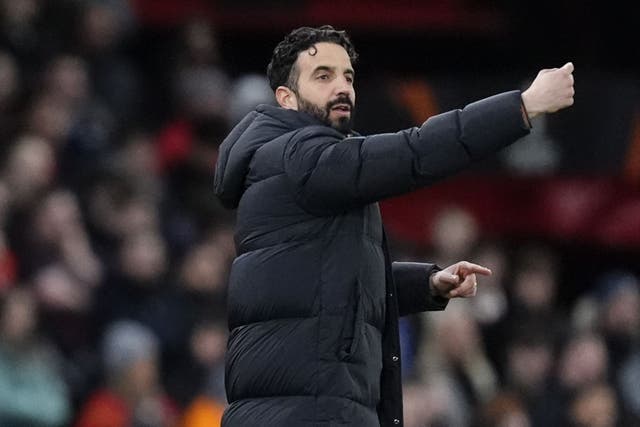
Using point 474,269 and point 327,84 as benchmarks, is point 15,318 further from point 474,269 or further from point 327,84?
point 474,269

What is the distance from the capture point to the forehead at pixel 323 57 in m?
6.22

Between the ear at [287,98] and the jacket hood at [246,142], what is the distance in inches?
2.0

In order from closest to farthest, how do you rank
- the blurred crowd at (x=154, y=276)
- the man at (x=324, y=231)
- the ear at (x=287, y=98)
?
the man at (x=324, y=231) → the ear at (x=287, y=98) → the blurred crowd at (x=154, y=276)

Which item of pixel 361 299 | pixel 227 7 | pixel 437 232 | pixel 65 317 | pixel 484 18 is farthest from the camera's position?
pixel 484 18

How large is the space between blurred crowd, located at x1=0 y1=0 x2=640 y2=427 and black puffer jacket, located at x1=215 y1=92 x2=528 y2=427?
3423 mm

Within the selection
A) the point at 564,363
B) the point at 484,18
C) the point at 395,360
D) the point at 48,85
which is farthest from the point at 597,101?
the point at 395,360

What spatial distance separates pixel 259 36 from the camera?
14.1m

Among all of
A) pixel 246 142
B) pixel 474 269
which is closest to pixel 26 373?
pixel 246 142

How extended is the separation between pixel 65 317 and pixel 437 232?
336cm

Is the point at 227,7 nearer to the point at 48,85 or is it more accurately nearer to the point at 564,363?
the point at 48,85

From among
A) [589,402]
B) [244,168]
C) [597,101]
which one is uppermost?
[597,101]

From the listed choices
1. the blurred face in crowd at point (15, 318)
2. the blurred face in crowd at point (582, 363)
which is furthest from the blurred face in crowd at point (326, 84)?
the blurred face in crowd at point (582, 363)

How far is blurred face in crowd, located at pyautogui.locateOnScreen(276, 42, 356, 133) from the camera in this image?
20.3 feet

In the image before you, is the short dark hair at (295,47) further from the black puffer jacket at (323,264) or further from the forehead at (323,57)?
the black puffer jacket at (323,264)
